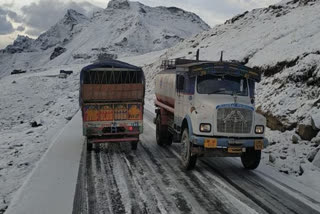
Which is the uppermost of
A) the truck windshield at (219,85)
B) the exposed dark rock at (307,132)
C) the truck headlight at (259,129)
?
the truck windshield at (219,85)

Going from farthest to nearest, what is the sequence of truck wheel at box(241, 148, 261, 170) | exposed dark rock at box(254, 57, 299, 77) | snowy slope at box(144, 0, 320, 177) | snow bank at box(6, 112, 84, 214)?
1. exposed dark rock at box(254, 57, 299, 77)
2. snowy slope at box(144, 0, 320, 177)
3. truck wheel at box(241, 148, 261, 170)
4. snow bank at box(6, 112, 84, 214)

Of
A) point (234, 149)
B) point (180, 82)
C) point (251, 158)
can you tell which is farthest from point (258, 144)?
point (180, 82)

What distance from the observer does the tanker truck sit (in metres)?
9.87

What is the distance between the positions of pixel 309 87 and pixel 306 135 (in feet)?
12.5

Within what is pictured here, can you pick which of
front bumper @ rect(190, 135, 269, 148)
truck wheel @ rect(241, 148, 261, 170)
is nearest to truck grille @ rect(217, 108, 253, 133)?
front bumper @ rect(190, 135, 269, 148)

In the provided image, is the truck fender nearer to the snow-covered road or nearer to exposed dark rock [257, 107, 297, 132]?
the snow-covered road

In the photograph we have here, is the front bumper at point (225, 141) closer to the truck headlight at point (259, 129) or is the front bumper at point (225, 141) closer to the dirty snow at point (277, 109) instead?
the truck headlight at point (259, 129)

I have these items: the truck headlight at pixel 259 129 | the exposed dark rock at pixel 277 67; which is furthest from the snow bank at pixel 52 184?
the exposed dark rock at pixel 277 67

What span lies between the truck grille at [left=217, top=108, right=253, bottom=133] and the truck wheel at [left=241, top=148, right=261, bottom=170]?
0.94 meters

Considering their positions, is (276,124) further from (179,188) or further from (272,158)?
(179,188)

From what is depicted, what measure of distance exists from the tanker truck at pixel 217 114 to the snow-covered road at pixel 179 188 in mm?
710

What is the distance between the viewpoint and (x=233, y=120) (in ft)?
32.4

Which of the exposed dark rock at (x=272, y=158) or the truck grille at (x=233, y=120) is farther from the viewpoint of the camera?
the exposed dark rock at (x=272, y=158)

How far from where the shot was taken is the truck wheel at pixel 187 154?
10.5 meters
